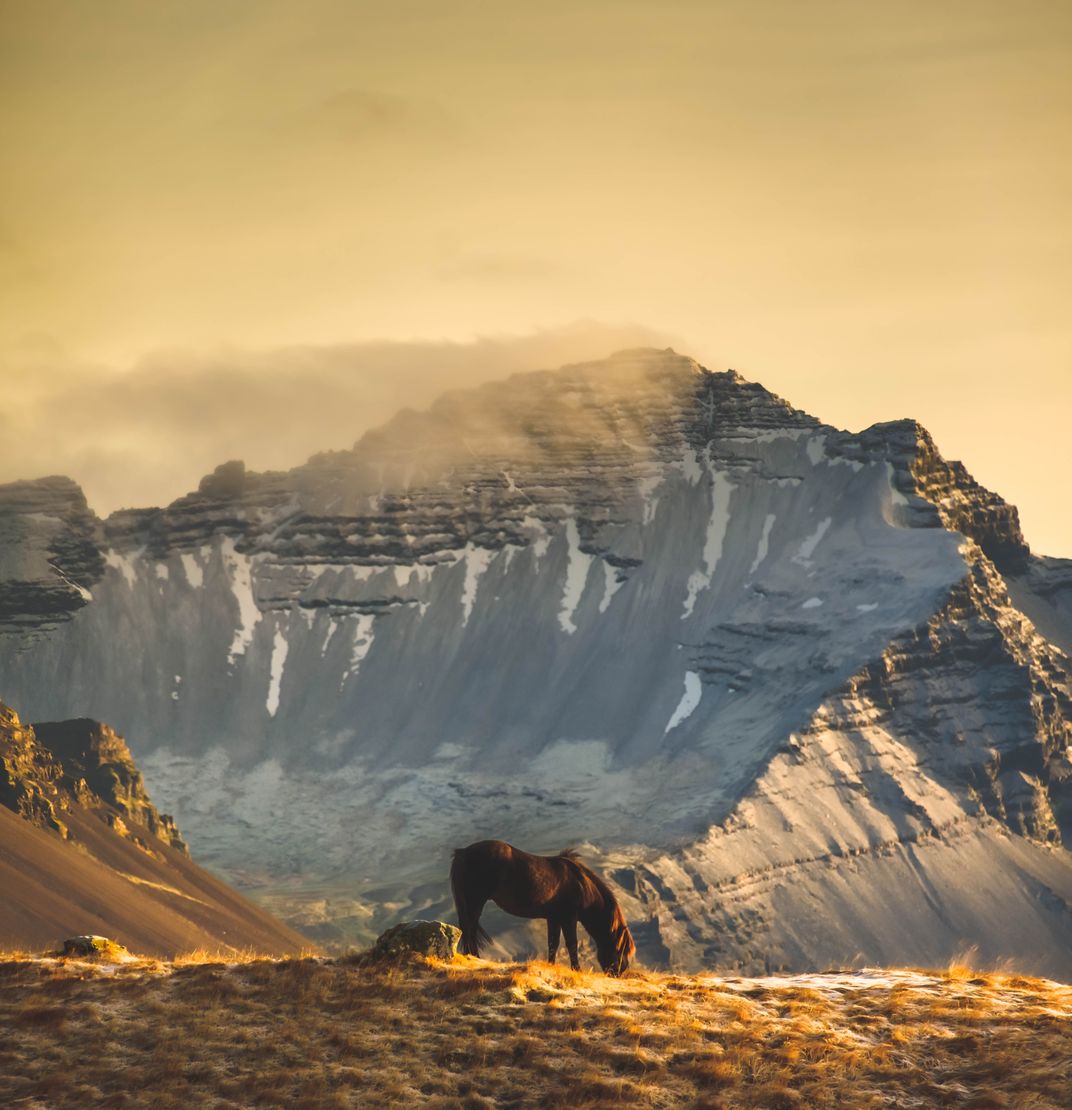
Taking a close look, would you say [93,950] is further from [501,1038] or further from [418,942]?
[501,1038]

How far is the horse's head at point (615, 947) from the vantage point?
41.1 m

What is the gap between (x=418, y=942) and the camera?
3784 centimetres

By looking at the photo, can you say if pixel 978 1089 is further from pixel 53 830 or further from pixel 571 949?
pixel 53 830

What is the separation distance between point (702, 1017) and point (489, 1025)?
4.27m

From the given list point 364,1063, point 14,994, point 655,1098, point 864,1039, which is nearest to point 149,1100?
point 364,1063

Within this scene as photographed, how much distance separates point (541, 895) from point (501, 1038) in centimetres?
714

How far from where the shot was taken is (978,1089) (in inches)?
1220

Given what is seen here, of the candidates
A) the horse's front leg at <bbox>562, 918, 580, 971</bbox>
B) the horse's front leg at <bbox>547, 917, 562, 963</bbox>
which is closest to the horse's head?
the horse's front leg at <bbox>562, 918, 580, 971</bbox>

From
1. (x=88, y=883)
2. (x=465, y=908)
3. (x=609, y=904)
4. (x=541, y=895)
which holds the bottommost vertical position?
(x=88, y=883)

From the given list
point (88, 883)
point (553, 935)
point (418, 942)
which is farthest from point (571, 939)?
point (88, 883)

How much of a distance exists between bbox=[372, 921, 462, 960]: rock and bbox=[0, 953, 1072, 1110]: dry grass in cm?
42

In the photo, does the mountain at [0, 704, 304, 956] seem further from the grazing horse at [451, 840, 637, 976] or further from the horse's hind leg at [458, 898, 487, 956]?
the horse's hind leg at [458, 898, 487, 956]

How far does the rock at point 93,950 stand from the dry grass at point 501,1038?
117cm

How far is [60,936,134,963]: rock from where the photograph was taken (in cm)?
3922
